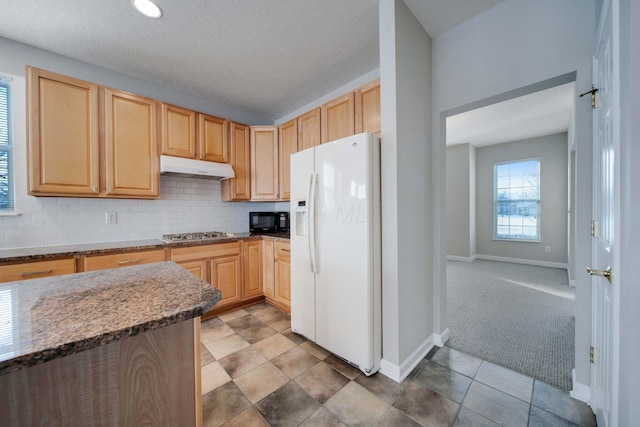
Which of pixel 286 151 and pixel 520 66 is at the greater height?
pixel 520 66

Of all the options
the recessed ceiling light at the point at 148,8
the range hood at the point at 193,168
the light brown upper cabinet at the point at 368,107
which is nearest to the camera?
the recessed ceiling light at the point at 148,8

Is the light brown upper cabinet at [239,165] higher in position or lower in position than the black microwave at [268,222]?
higher

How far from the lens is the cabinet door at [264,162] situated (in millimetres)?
3410

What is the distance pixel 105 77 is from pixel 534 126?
256 inches

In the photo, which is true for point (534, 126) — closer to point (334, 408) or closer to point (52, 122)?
point (334, 408)

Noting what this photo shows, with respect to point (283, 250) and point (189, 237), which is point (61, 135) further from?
point (283, 250)

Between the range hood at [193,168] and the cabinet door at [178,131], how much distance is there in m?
0.11

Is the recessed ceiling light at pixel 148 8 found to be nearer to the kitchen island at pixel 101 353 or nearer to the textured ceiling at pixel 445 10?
the textured ceiling at pixel 445 10

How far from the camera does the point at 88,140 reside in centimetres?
225

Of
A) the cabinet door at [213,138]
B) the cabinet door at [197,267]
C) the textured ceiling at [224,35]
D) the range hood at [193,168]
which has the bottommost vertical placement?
the cabinet door at [197,267]

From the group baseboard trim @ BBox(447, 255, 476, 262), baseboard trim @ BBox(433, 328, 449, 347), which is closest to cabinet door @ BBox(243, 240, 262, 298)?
baseboard trim @ BBox(433, 328, 449, 347)

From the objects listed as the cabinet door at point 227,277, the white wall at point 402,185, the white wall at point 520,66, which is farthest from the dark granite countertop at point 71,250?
the white wall at point 520,66

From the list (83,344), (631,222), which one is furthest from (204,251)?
(631,222)

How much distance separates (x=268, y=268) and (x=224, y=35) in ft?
8.04
